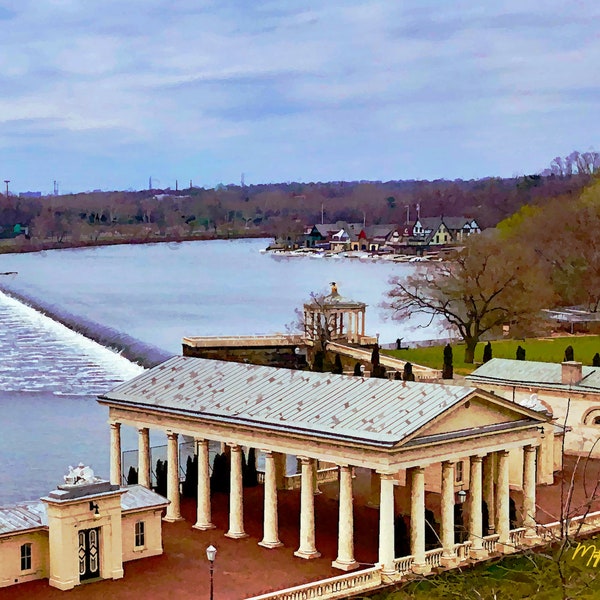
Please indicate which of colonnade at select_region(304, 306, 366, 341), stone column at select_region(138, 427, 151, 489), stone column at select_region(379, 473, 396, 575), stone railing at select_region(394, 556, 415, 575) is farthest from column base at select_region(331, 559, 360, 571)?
colonnade at select_region(304, 306, 366, 341)

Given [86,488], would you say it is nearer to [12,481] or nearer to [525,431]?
[525,431]

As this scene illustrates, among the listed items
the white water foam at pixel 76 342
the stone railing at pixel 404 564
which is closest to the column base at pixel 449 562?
the stone railing at pixel 404 564

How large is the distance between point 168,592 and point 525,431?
1126cm

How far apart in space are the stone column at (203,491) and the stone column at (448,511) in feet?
22.5

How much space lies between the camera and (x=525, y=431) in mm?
37562

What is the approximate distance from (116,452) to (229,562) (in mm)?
8069

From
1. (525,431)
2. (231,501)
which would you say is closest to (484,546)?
(525,431)

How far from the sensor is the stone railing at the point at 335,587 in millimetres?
31188

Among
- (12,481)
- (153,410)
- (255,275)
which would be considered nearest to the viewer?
(153,410)

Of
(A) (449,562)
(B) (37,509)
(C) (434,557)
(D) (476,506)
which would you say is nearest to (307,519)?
(C) (434,557)

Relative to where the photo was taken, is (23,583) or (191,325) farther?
(191,325)

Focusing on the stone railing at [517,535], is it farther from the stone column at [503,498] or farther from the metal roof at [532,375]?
the metal roof at [532,375]

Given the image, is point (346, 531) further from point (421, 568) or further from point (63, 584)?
point (63, 584)

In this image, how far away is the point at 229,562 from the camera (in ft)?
114
